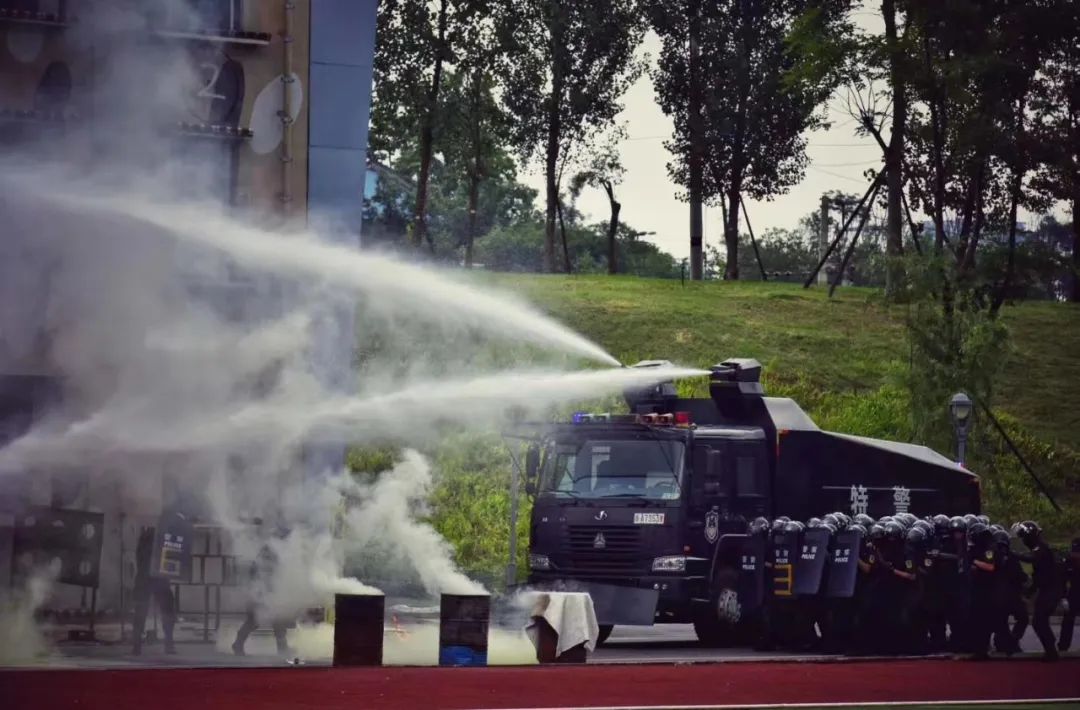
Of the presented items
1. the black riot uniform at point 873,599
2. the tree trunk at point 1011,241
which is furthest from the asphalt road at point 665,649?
the tree trunk at point 1011,241

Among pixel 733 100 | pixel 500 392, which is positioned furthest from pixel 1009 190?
pixel 500 392

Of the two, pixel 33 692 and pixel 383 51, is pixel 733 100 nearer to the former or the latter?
pixel 383 51

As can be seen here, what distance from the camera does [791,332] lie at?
150 feet

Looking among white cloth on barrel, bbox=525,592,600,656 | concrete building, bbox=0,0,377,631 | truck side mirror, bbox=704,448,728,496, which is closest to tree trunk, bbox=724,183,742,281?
concrete building, bbox=0,0,377,631

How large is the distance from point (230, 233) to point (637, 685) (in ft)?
28.5

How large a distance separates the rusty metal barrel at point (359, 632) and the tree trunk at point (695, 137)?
129 ft

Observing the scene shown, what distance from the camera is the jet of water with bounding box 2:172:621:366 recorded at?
20.4 m

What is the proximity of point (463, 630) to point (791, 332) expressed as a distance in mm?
29011

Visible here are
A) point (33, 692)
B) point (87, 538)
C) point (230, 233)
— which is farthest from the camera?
point (230, 233)

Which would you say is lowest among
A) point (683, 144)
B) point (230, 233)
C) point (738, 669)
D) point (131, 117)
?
point (738, 669)

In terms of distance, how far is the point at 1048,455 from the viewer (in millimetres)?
38781

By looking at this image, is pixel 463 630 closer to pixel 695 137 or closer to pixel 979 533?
pixel 979 533

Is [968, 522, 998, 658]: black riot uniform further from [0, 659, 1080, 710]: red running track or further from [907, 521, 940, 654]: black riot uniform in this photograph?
[0, 659, 1080, 710]: red running track

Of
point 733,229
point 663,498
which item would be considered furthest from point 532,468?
point 733,229
